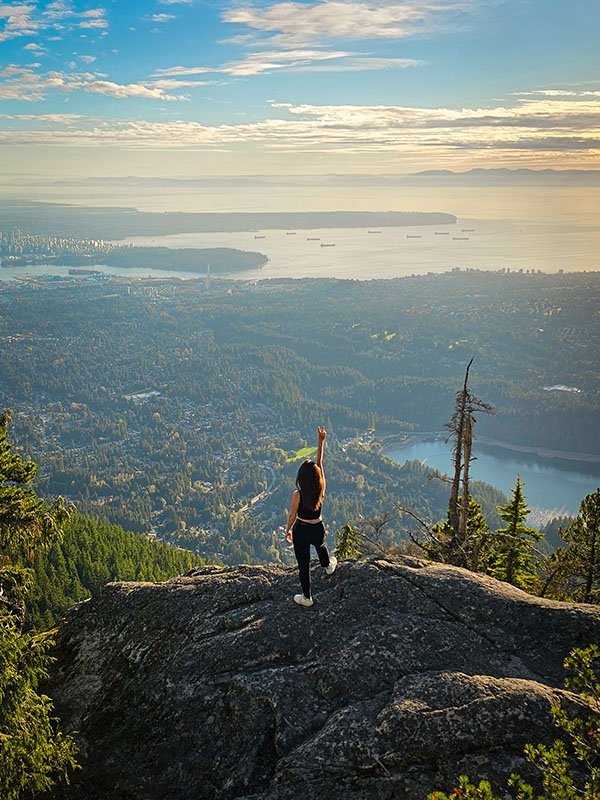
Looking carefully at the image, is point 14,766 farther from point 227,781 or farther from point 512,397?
point 512,397

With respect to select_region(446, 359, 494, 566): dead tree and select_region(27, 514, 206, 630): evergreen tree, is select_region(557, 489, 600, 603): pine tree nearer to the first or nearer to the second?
select_region(446, 359, 494, 566): dead tree

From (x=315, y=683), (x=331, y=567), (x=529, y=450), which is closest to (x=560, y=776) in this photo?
(x=315, y=683)

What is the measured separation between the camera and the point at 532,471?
15212cm

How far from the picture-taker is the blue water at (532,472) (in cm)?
13112

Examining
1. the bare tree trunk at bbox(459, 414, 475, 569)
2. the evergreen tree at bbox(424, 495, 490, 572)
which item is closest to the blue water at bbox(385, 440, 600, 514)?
the bare tree trunk at bbox(459, 414, 475, 569)

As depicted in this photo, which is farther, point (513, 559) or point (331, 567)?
point (513, 559)

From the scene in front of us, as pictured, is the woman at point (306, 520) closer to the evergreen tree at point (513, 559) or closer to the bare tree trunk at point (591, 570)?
the bare tree trunk at point (591, 570)

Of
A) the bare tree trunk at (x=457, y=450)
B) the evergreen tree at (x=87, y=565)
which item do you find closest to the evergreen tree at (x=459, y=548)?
the bare tree trunk at (x=457, y=450)

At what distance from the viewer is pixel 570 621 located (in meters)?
11.5

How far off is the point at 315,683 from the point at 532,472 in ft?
497

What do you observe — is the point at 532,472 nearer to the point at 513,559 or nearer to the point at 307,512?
the point at 513,559

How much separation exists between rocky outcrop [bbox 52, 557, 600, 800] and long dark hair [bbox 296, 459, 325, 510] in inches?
78.8

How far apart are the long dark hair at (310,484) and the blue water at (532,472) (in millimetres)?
123693

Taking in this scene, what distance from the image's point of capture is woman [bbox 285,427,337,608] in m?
12.0
